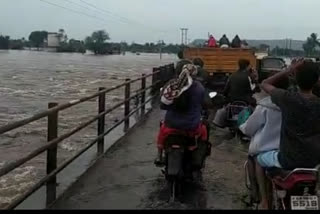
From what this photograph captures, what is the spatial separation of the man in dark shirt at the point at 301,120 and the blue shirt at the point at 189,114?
215 cm

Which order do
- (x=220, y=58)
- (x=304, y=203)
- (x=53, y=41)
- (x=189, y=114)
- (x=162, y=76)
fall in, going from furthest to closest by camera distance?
1. (x=53, y=41)
2. (x=220, y=58)
3. (x=162, y=76)
4. (x=189, y=114)
5. (x=304, y=203)

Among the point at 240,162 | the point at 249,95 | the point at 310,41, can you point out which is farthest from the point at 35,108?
the point at 310,41

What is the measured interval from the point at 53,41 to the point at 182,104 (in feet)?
539

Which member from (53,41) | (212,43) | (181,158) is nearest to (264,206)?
(181,158)

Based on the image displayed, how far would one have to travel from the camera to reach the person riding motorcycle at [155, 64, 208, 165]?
6.61 metres

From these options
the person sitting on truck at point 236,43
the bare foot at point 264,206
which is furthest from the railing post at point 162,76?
the bare foot at point 264,206

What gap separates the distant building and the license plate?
16454 cm

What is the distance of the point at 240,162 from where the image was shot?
9.28 meters

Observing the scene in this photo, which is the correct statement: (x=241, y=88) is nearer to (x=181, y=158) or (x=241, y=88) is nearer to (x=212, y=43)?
(x=181, y=158)

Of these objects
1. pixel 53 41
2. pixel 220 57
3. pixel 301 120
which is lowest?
pixel 301 120

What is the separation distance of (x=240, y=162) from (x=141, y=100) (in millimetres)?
8206

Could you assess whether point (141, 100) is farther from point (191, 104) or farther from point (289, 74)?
point (289, 74)

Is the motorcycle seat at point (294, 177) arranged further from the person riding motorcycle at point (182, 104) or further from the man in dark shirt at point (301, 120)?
the person riding motorcycle at point (182, 104)

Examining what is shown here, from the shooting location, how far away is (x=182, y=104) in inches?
263
